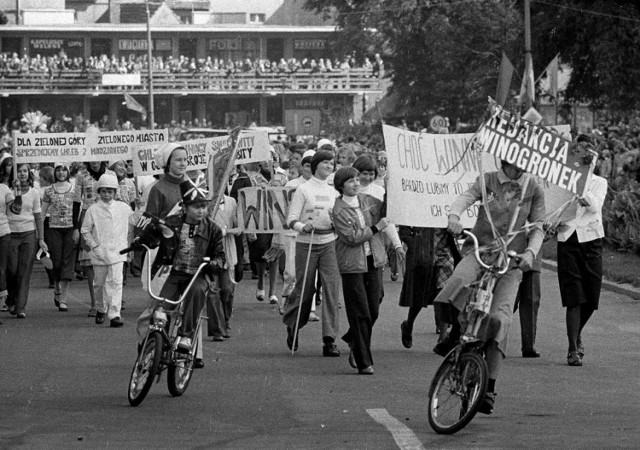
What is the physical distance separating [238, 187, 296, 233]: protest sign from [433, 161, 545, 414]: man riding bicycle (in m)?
6.77

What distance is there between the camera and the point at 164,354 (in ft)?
34.3

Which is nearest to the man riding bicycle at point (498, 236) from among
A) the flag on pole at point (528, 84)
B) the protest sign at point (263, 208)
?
the protest sign at point (263, 208)

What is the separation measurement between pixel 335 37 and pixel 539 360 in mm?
58092

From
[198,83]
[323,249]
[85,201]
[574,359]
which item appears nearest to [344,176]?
[323,249]

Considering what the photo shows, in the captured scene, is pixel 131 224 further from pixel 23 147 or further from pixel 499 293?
pixel 499 293

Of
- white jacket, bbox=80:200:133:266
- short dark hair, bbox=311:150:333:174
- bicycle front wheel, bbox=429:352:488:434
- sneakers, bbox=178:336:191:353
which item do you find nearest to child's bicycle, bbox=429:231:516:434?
bicycle front wheel, bbox=429:352:488:434

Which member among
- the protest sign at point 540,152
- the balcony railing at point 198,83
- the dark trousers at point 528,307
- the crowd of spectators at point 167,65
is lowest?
the balcony railing at point 198,83

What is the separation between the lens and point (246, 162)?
20.0 meters

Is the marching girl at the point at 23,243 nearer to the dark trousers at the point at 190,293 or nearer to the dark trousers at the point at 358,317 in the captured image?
the dark trousers at the point at 358,317

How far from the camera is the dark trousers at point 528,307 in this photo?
13.2m

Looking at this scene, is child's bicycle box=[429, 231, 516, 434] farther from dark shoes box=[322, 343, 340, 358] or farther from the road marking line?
dark shoes box=[322, 343, 340, 358]

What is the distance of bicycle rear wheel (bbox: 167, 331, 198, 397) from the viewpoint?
→ 34.9ft

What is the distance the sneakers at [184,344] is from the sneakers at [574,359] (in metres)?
3.54

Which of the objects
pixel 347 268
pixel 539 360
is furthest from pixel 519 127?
pixel 539 360
